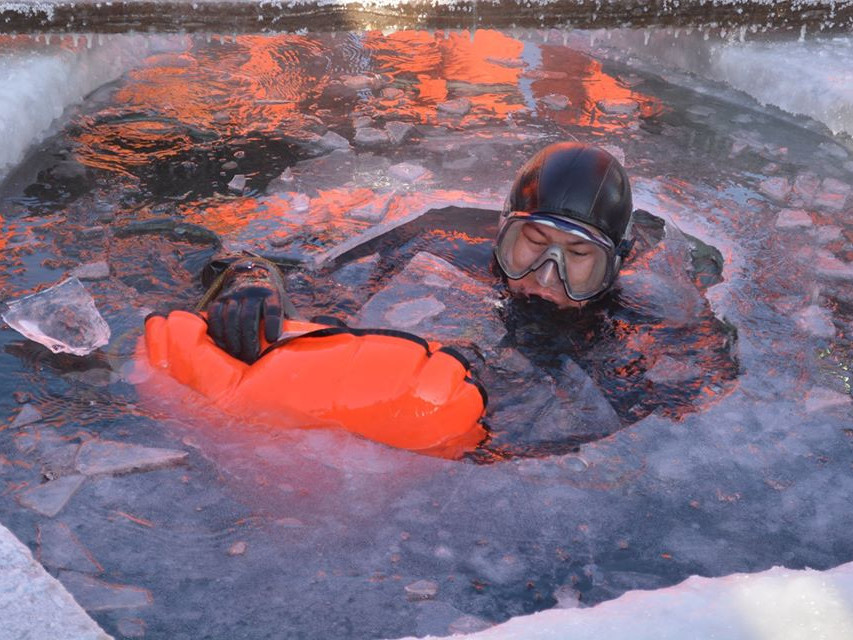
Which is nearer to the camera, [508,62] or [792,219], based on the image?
[792,219]

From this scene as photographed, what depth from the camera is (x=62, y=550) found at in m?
2.45

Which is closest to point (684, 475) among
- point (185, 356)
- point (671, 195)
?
point (185, 356)

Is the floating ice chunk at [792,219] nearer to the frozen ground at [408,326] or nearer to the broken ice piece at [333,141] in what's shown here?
the frozen ground at [408,326]

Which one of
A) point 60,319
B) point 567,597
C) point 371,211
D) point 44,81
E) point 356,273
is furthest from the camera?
point 44,81

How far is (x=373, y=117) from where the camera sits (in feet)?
19.7

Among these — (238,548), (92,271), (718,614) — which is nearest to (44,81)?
(92,271)

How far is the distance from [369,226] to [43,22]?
2699mm

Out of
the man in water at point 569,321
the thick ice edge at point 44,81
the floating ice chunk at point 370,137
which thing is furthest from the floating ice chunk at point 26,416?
the floating ice chunk at point 370,137

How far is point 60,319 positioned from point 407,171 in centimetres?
242

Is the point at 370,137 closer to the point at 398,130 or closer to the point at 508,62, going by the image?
the point at 398,130

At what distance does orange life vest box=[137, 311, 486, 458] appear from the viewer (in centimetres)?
297

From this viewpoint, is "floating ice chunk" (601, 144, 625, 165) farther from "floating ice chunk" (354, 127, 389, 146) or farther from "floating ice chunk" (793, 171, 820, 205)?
"floating ice chunk" (354, 127, 389, 146)

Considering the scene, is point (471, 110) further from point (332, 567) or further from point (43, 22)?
point (332, 567)

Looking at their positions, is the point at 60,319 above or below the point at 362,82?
Result: below
